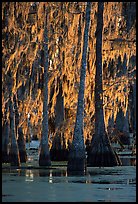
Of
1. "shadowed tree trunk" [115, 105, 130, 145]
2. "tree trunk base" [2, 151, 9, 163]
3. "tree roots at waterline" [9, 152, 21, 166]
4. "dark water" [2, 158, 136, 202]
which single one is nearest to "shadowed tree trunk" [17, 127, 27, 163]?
"tree trunk base" [2, 151, 9, 163]

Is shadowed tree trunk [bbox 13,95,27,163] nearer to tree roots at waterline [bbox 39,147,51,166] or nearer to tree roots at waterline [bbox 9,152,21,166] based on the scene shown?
tree roots at waterline [bbox 9,152,21,166]

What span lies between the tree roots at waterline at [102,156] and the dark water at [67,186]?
2.81m

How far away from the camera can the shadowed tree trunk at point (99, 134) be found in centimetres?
2395

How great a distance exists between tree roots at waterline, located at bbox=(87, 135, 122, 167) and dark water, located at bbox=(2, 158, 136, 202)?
281 cm

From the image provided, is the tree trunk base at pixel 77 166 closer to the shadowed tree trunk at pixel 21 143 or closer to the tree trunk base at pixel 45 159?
the tree trunk base at pixel 45 159

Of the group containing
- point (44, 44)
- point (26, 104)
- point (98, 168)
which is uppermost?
point (44, 44)

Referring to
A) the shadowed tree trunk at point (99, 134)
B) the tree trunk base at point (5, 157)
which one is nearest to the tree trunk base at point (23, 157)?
the tree trunk base at point (5, 157)

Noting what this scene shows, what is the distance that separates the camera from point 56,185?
15578 mm

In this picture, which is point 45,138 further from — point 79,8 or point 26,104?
point 79,8

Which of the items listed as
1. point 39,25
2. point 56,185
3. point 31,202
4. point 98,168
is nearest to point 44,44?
point 39,25

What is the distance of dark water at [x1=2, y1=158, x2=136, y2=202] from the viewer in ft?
42.1

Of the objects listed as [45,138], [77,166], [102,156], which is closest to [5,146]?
[45,138]

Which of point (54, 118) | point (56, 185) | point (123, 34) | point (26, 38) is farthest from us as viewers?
point (54, 118)

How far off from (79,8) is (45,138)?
15.2 ft
